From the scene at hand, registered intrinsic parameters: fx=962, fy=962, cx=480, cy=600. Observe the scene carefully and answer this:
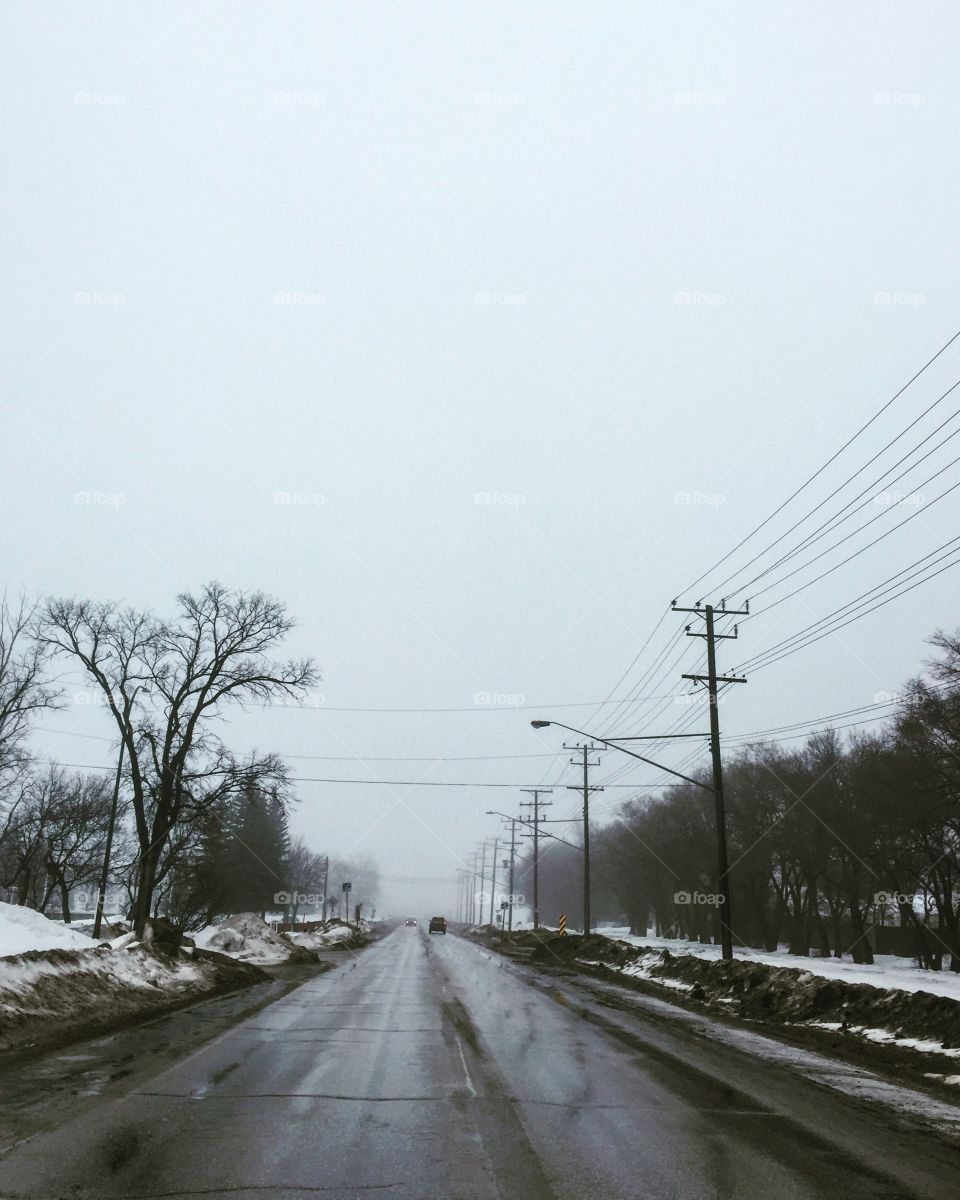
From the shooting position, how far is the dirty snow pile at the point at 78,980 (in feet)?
44.2

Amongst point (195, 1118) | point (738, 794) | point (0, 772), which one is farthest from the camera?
point (738, 794)

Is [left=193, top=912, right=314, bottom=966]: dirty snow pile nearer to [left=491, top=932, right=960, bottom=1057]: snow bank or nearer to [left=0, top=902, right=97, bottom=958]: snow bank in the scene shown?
[left=491, top=932, right=960, bottom=1057]: snow bank

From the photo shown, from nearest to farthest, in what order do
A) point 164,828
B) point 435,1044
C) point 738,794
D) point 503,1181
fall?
point 503,1181, point 435,1044, point 164,828, point 738,794

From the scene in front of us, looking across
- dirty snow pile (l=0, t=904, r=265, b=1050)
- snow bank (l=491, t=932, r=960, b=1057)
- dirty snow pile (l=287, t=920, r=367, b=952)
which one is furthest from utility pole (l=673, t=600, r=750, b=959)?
dirty snow pile (l=287, t=920, r=367, b=952)

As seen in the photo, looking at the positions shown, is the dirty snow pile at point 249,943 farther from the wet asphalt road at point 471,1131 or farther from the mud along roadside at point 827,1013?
the wet asphalt road at point 471,1131

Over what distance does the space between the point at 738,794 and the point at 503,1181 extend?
60270 millimetres

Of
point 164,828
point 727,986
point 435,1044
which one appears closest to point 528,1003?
point 727,986

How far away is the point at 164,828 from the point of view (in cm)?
3812

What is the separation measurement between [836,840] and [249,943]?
32394mm

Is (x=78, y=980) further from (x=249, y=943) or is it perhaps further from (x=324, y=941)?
(x=324, y=941)

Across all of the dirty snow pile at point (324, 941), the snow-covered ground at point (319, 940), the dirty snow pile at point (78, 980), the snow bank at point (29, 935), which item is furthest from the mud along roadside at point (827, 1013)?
the dirty snow pile at point (324, 941)

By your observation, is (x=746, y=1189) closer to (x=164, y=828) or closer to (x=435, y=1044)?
(x=435, y=1044)

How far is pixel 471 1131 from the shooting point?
8078 millimetres

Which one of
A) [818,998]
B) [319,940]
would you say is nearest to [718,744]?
[818,998]
